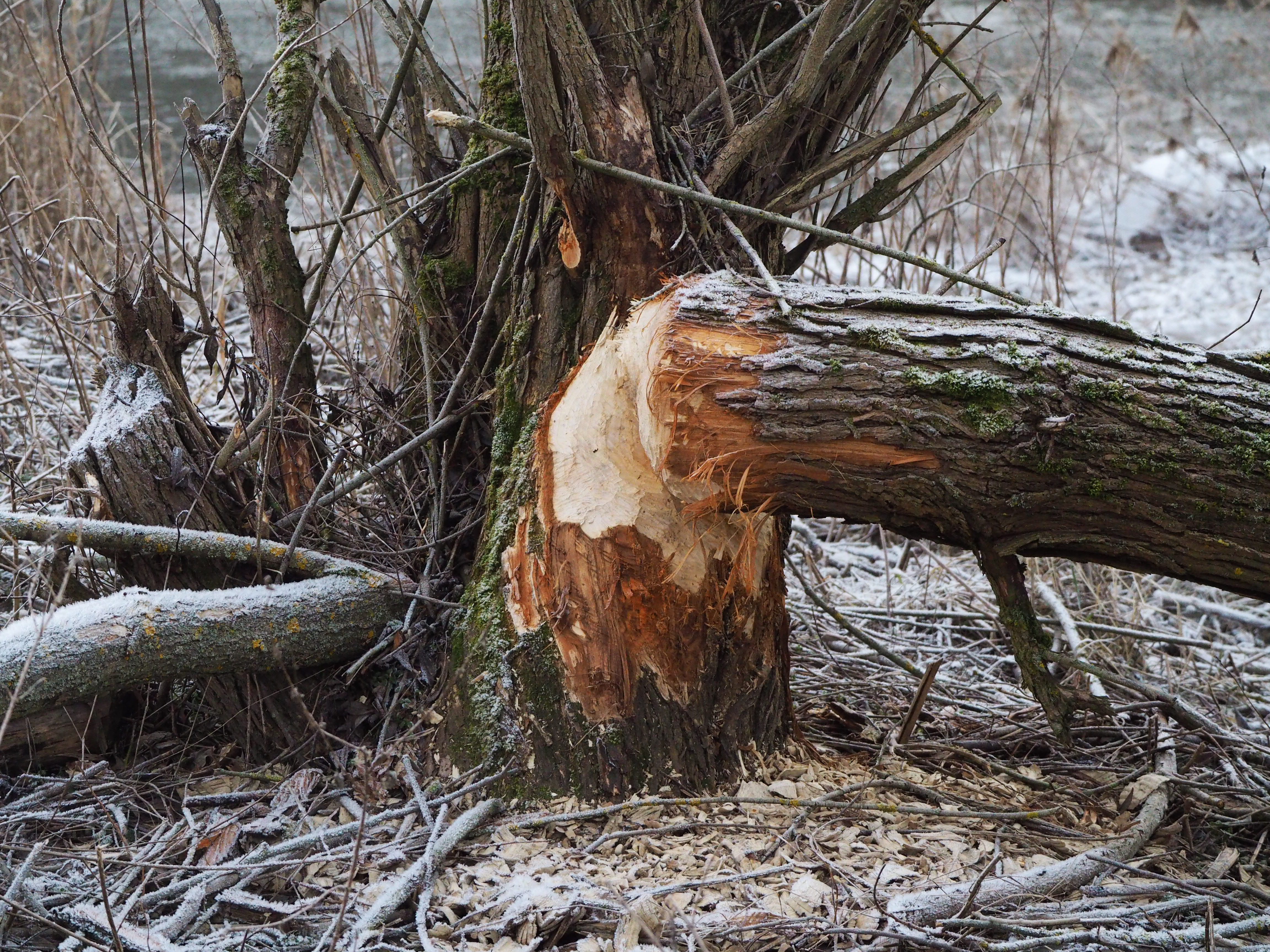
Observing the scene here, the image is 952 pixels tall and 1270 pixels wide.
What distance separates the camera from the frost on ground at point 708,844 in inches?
70.9

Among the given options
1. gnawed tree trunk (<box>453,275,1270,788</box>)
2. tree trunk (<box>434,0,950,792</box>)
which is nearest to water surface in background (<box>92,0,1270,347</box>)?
tree trunk (<box>434,0,950,792</box>)

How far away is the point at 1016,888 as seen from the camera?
1888mm

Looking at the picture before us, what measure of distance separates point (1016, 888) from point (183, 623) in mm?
1716

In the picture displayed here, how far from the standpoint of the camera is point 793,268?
96.7 inches

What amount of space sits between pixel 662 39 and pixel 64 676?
1.79 metres

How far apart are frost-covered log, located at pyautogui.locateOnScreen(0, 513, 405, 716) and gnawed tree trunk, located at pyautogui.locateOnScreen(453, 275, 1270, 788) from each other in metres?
0.32

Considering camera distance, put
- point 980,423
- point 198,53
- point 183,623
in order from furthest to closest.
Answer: point 198,53 < point 183,623 < point 980,423

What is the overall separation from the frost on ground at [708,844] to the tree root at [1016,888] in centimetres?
1

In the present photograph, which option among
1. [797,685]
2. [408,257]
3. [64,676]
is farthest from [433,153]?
[797,685]

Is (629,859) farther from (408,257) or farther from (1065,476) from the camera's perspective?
(408,257)

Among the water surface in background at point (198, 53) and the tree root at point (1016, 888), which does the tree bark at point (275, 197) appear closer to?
the tree root at point (1016, 888)

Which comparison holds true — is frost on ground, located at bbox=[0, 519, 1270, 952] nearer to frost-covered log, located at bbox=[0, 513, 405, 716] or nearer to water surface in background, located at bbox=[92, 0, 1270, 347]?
frost-covered log, located at bbox=[0, 513, 405, 716]

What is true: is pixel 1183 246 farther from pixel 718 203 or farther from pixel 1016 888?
pixel 1016 888

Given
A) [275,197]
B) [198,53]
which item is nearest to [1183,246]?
[275,197]
